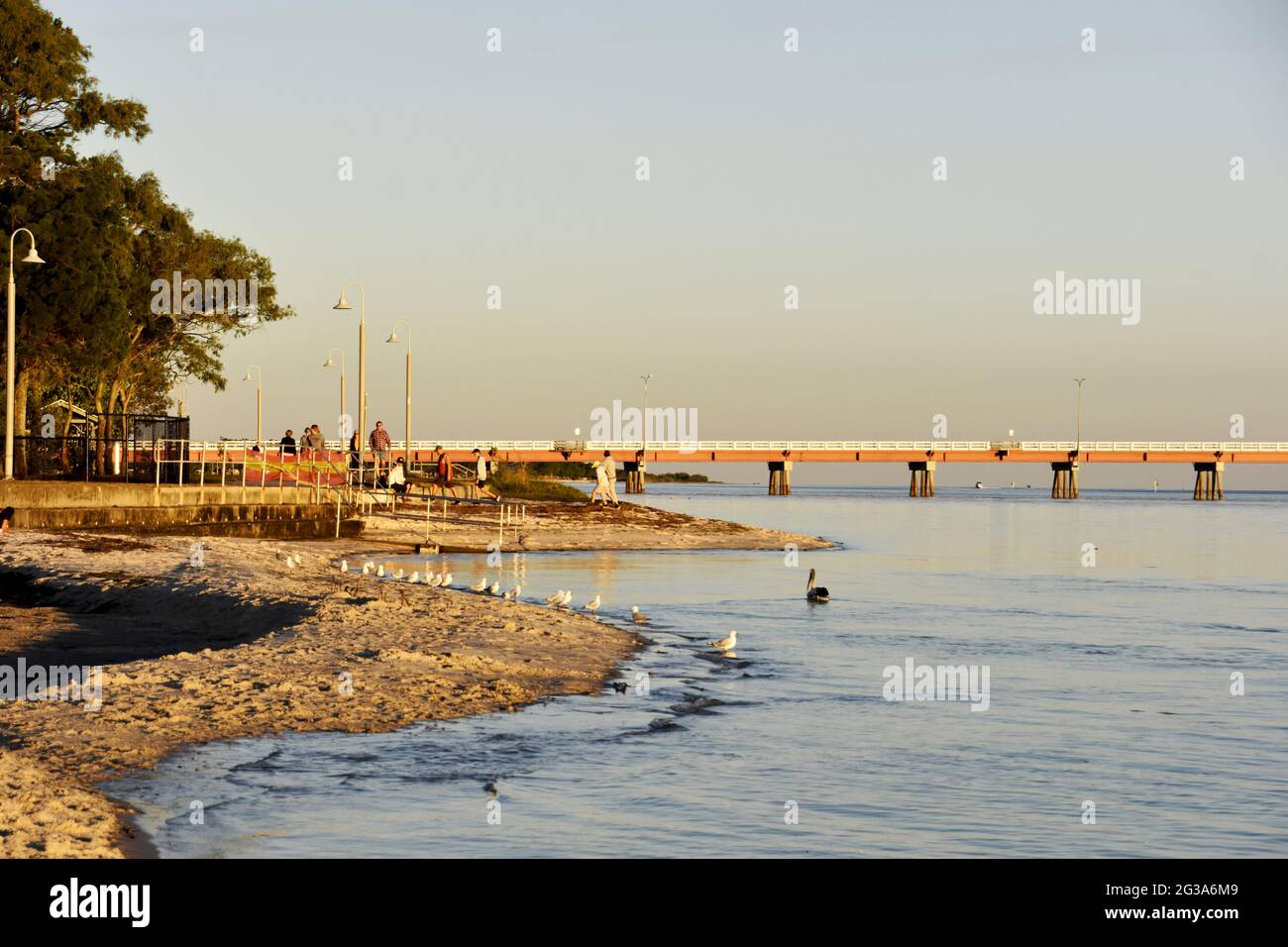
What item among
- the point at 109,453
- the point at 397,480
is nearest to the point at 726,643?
the point at 109,453

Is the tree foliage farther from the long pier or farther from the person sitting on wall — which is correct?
the long pier

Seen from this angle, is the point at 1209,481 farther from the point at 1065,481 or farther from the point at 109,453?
the point at 109,453

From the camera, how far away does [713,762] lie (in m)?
12.5

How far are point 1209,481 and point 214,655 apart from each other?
164m

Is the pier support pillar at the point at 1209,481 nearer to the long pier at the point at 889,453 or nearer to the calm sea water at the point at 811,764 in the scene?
the long pier at the point at 889,453

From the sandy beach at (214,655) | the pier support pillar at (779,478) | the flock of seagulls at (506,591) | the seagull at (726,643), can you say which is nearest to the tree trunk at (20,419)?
the sandy beach at (214,655)

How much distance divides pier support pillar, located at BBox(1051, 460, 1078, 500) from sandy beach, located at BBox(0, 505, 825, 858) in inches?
5478

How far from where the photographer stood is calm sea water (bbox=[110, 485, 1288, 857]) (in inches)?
391

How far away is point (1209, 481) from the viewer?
16562 cm

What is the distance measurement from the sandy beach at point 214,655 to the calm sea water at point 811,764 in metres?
0.51

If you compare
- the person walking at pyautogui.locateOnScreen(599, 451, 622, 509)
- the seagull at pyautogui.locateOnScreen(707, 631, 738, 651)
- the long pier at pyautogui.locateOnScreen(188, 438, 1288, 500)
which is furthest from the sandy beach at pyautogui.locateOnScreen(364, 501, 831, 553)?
the long pier at pyautogui.locateOnScreen(188, 438, 1288, 500)

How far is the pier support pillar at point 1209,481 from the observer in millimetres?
157125
